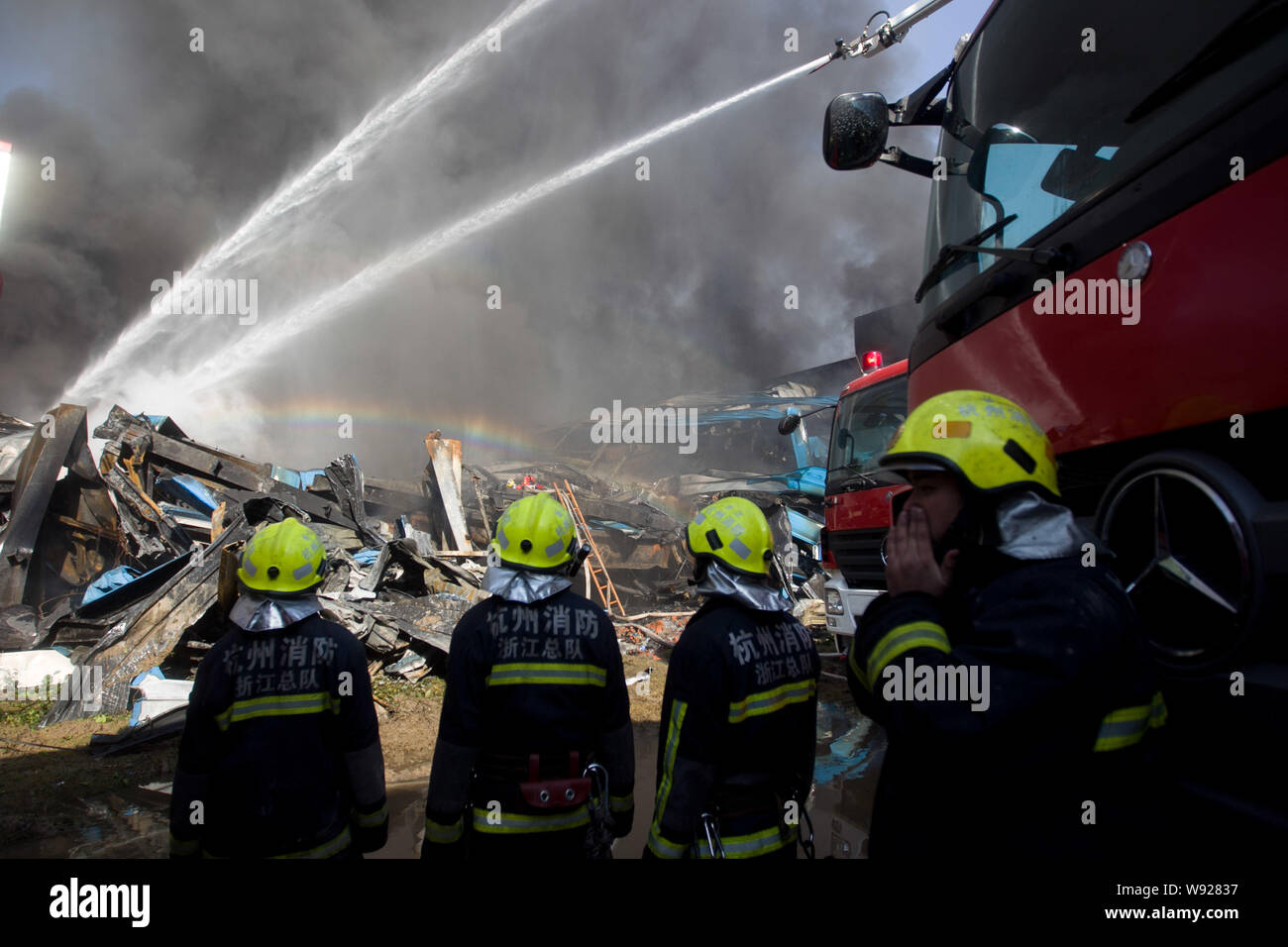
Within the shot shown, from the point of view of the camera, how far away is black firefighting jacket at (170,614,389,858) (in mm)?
2256

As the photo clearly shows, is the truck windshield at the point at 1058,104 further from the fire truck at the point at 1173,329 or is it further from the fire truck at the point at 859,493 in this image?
the fire truck at the point at 859,493

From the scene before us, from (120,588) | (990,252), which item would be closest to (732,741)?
(990,252)

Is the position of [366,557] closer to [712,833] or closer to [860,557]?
[860,557]

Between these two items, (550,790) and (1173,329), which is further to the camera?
(550,790)

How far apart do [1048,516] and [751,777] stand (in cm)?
133

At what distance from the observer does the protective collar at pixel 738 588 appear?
2.33 m

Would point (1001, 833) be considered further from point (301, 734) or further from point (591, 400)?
point (591, 400)

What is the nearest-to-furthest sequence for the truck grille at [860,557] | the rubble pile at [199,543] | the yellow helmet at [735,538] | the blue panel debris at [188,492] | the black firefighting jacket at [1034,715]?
the black firefighting jacket at [1034,715] → the yellow helmet at [735,538] → the truck grille at [860,557] → the rubble pile at [199,543] → the blue panel debris at [188,492]

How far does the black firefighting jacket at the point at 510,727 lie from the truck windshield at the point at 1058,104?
208cm
